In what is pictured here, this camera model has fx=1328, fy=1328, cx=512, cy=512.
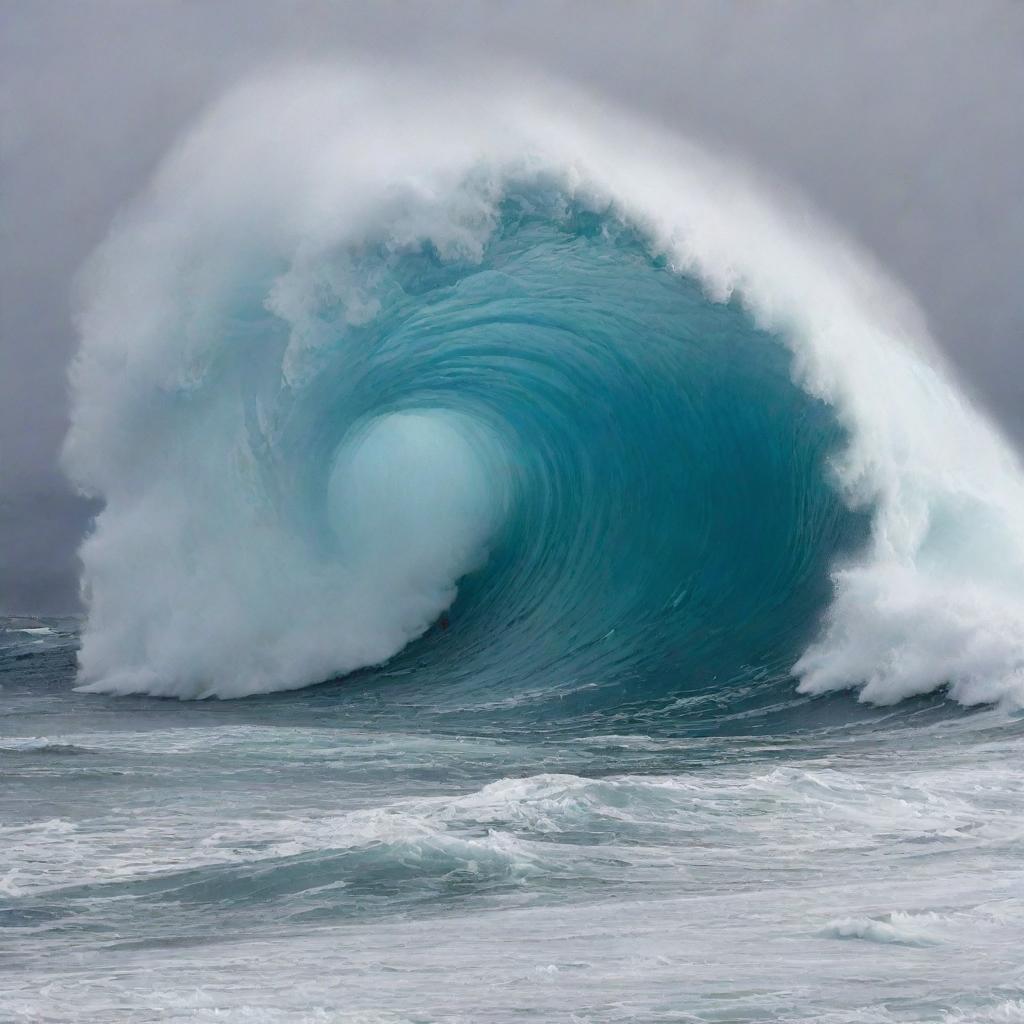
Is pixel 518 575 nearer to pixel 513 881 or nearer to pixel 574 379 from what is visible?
pixel 574 379

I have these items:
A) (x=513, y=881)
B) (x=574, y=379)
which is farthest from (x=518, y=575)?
(x=513, y=881)

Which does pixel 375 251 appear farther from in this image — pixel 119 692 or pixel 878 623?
pixel 878 623

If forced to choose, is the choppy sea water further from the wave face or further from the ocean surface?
the wave face

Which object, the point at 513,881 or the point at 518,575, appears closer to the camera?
the point at 513,881

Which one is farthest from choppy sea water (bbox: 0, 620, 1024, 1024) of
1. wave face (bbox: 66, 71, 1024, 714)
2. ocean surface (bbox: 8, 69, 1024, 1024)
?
wave face (bbox: 66, 71, 1024, 714)

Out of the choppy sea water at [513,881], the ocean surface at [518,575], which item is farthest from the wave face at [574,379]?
the choppy sea water at [513,881]

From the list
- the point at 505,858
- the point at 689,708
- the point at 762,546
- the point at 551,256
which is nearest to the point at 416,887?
the point at 505,858
